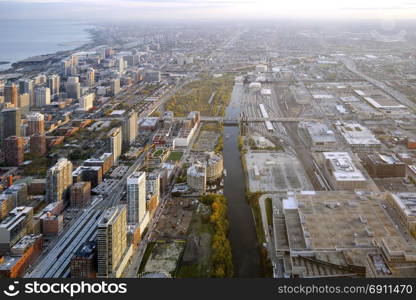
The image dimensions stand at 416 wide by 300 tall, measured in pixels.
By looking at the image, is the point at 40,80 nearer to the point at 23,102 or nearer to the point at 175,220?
the point at 23,102

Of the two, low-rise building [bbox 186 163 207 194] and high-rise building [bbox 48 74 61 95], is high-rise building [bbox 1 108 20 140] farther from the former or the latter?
high-rise building [bbox 48 74 61 95]

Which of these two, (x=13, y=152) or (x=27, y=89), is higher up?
(x=27, y=89)

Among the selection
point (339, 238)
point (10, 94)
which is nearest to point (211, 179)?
point (339, 238)

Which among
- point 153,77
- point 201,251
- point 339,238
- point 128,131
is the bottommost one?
point 201,251

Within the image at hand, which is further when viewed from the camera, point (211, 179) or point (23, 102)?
point (23, 102)

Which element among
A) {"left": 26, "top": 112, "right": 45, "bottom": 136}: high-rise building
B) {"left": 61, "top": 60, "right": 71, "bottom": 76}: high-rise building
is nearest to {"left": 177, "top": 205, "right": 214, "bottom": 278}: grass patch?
{"left": 26, "top": 112, "right": 45, "bottom": 136}: high-rise building

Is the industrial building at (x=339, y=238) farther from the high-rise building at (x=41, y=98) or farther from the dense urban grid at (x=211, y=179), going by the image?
the high-rise building at (x=41, y=98)

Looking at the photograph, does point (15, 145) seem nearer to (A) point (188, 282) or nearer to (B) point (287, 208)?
(B) point (287, 208)
